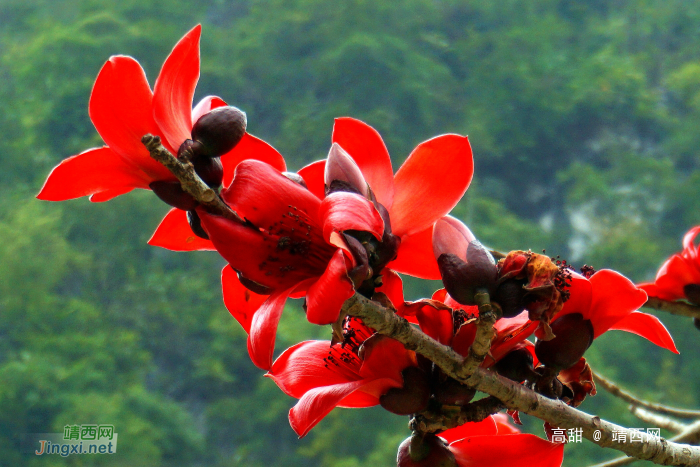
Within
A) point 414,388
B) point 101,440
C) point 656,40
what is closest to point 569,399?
point 414,388

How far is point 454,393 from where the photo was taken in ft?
1.23

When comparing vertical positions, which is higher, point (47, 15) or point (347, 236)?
point (347, 236)

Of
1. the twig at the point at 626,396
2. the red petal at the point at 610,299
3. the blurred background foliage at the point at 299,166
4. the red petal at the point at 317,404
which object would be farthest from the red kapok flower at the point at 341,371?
the blurred background foliage at the point at 299,166

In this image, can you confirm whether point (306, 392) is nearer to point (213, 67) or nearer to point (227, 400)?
point (227, 400)

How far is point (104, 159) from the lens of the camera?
35 centimetres

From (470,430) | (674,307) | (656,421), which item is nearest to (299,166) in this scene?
(656,421)

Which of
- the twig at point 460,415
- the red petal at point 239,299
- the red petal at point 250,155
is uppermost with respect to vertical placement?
the red petal at point 250,155

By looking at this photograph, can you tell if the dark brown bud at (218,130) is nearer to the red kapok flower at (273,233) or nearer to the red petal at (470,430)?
the red kapok flower at (273,233)

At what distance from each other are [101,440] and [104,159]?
2.93 feet

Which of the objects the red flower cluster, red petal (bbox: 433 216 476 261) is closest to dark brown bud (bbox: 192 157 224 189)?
the red flower cluster

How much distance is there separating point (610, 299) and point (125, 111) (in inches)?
10.4

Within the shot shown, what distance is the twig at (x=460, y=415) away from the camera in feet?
1.27

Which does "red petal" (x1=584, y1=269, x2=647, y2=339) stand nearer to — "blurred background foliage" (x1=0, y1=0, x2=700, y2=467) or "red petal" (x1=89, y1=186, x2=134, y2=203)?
"red petal" (x1=89, y1=186, x2=134, y2=203)

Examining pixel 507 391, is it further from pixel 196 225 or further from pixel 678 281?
pixel 678 281
